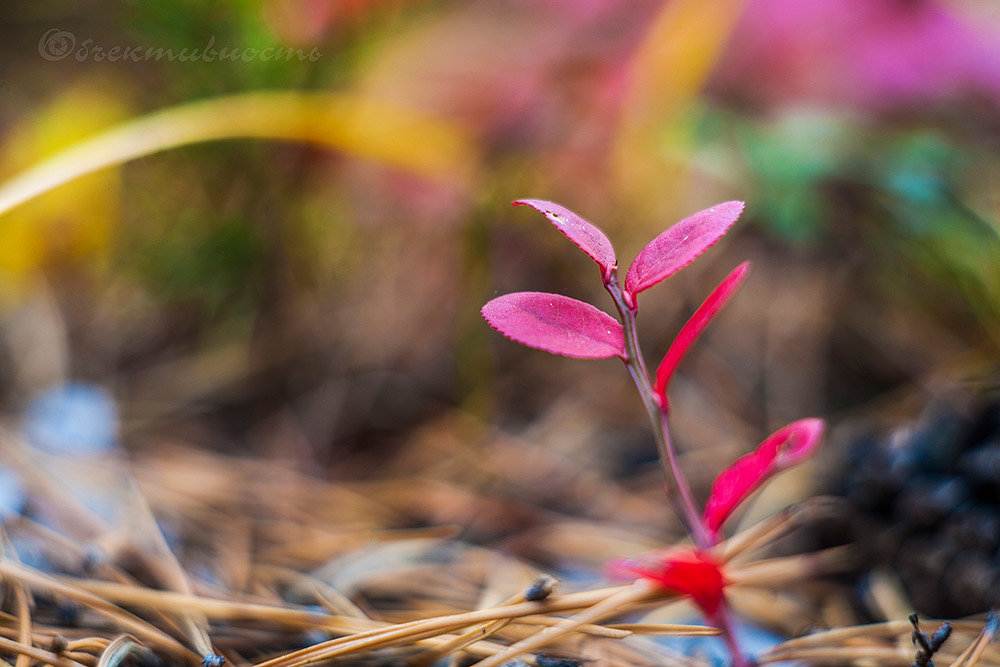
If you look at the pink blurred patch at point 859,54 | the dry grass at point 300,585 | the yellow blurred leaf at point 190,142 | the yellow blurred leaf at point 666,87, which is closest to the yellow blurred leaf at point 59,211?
the yellow blurred leaf at point 190,142

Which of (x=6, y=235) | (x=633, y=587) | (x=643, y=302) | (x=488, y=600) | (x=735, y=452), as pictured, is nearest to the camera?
(x=633, y=587)

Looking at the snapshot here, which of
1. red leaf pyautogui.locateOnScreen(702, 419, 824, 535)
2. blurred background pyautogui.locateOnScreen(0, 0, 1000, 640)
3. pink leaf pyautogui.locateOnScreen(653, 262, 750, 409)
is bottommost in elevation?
red leaf pyautogui.locateOnScreen(702, 419, 824, 535)

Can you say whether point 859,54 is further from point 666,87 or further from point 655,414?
point 655,414

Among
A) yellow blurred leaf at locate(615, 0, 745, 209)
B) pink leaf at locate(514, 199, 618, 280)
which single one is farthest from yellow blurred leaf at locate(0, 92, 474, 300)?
pink leaf at locate(514, 199, 618, 280)

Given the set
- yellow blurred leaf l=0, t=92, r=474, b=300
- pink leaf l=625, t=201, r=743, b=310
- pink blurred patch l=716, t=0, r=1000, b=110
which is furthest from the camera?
pink blurred patch l=716, t=0, r=1000, b=110

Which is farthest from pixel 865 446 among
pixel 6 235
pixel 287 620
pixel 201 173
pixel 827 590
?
pixel 6 235

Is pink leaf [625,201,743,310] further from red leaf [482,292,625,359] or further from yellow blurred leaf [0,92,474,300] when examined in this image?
yellow blurred leaf [0,92,474,300]

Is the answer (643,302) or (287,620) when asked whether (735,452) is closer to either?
(643,302)

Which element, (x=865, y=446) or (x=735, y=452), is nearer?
(x=865, y=446)
